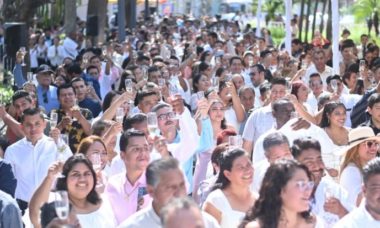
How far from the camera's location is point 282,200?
6.36m

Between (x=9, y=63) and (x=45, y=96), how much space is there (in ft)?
37.2

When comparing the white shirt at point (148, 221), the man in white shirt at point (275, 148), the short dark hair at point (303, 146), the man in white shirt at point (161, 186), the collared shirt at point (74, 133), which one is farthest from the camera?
the collared shirt at point (74, 133)

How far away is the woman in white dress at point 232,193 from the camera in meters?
7.32

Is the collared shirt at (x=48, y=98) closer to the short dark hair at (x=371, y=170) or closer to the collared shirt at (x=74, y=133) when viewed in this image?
the collared shirt at (x=74, y=133)

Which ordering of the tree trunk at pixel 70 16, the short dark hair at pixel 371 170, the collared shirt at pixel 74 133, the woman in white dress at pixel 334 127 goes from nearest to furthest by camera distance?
the short dark hair at pixel 371 170 < the woman in white dress at pixel 334 127 < the collared shirt at pixel 74 133 < the tree trunk at pixel 70 16

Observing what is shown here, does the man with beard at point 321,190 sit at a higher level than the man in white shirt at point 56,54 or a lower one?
higher

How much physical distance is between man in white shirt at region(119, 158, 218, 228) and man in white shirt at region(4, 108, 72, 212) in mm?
3744

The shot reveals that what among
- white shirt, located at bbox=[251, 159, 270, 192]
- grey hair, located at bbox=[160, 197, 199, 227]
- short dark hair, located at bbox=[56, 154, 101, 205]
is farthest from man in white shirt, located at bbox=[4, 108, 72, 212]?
grey hair, located at bbox=[160, 197, 199, 227]

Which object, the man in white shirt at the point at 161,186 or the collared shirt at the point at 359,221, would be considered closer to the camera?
the man in white shirt at the point at 161,186

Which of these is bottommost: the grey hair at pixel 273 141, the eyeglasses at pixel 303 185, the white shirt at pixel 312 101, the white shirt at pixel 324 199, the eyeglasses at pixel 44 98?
the eyeglasses at pixel 44 98

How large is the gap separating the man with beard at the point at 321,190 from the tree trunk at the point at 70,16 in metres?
23.9

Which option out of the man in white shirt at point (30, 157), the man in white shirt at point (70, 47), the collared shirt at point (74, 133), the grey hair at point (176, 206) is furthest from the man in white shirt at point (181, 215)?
the man in white shirt at point (70, 47)

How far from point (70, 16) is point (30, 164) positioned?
22110mm

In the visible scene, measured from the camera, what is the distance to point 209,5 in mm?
87500
